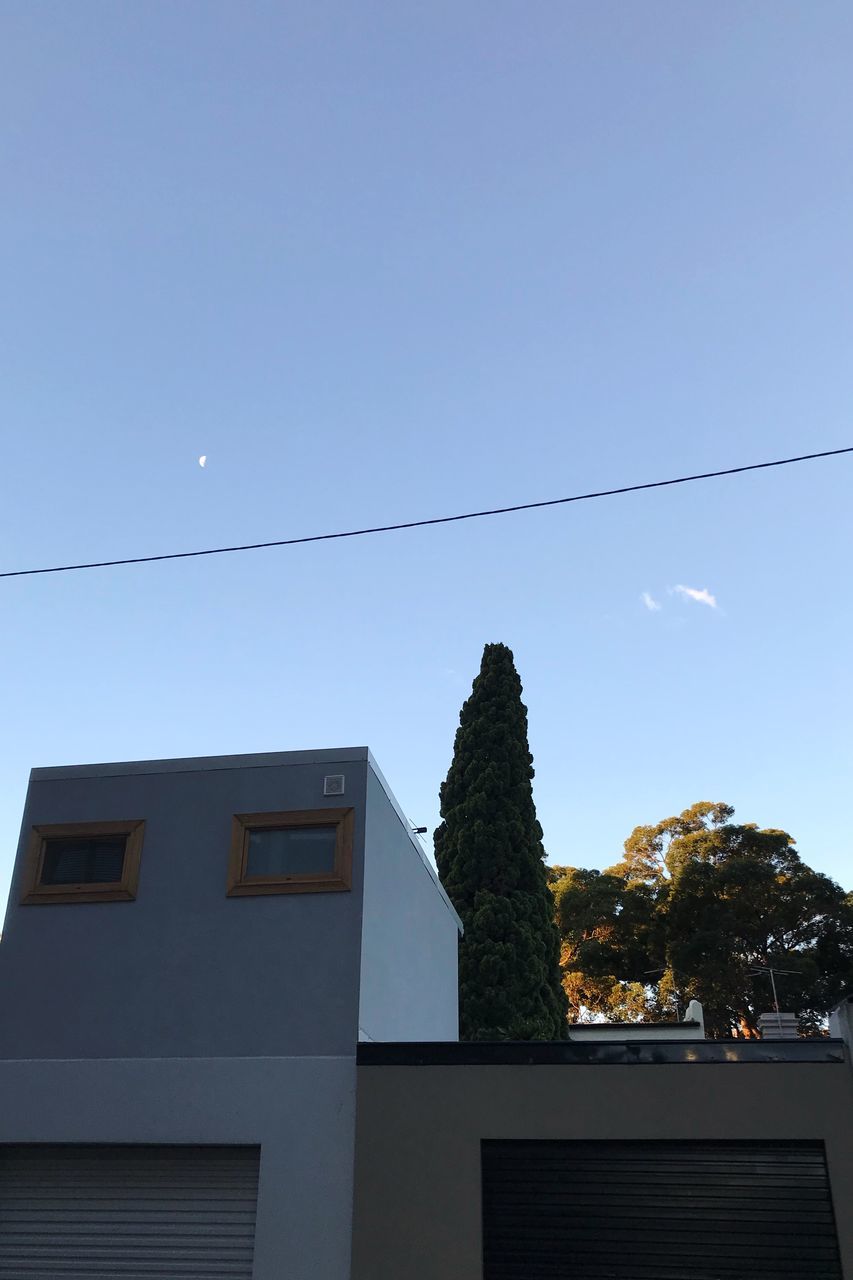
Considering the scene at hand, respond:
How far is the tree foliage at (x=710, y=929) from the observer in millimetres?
29469

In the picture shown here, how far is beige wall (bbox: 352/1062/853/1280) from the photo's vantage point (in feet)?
22.7

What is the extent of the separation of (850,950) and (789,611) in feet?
63.3

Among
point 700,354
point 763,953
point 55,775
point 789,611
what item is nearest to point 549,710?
point 789,611

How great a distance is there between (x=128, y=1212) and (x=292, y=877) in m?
2.97

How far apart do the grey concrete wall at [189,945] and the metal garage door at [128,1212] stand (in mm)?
850

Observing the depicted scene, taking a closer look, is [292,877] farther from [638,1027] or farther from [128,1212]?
[638,1027]

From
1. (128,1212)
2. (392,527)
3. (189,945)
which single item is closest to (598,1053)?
(189,945)

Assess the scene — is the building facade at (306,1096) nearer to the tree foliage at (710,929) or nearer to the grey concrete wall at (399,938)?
the grey concrete wall at (399,938)

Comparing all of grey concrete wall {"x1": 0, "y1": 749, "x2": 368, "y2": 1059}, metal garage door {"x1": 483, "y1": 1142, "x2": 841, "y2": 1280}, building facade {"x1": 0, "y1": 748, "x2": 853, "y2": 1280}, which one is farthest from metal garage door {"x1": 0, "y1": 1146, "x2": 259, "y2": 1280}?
metal garage door {"x1": 483, "y1": 1142, "x2": 841, "y2": 1280}

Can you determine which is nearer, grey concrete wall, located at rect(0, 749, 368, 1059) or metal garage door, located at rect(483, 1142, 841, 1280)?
metal garage door, located at rect(483, 1142, 841, 1280)

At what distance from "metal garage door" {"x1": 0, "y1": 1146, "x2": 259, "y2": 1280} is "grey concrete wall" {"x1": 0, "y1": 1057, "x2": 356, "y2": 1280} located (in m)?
0.24

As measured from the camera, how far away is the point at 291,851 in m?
8.69

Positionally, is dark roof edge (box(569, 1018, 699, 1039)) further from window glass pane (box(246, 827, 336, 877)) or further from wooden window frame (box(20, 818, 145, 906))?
wooden window frame (box(20, 818, 145, 906))

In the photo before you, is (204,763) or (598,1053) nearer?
(598,1053)
